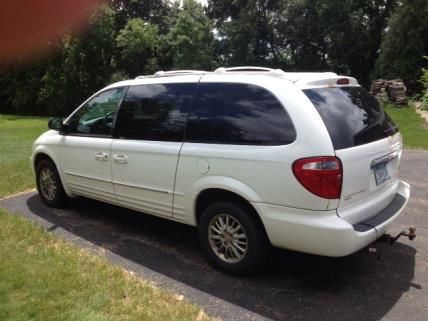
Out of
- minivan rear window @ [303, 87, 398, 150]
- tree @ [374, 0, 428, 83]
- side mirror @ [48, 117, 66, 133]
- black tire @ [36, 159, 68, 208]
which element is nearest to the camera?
minivan rear window @ [303, 87, 398, 150]

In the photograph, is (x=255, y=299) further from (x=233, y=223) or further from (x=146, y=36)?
(x=146, y=36)

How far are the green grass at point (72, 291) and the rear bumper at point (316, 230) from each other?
90 cm

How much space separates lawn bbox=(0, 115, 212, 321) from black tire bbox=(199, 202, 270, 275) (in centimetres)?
59

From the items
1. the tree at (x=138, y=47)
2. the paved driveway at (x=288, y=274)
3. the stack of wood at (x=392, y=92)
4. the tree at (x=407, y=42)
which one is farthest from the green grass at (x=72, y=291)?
the tree at (x=138, y=47)

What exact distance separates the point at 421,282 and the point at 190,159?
7.52ft

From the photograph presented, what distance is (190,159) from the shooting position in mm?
4090

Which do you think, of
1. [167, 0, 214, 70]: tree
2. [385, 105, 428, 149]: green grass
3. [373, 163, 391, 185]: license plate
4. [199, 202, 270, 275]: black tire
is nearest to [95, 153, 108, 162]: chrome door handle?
[199, 202, 270, 275]: black tire

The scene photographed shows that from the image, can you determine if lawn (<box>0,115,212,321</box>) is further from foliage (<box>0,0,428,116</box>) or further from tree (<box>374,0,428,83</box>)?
foliage (<box>0,0,428,116</box>)

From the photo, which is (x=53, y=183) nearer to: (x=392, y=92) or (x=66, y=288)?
(x=66, y=288)

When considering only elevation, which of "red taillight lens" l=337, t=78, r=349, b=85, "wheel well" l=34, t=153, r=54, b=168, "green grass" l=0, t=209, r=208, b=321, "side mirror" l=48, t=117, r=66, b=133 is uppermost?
"red taillight lens" l=337, t=78, r=349, b=85

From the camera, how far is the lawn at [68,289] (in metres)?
3.37

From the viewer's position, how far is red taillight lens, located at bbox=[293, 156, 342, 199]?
3.38m

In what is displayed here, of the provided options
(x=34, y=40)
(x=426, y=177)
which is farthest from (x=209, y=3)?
(x=426, y=177)

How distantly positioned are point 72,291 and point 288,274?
1887 millimetres
